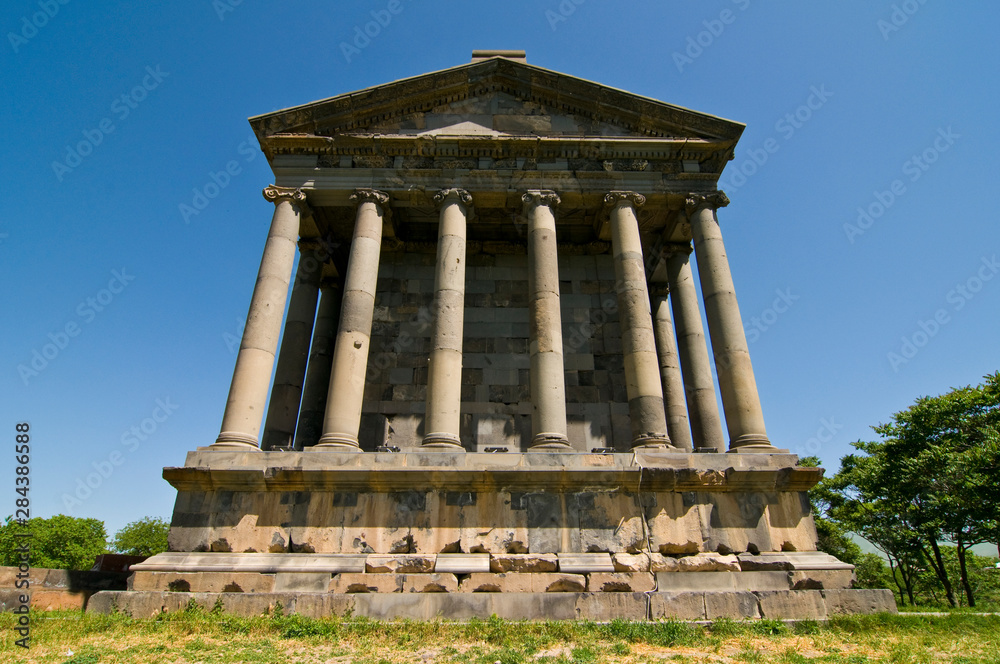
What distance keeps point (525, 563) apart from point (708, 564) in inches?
154

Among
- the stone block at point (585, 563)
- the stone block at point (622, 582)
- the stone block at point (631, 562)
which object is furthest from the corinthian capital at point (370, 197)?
the stone block at point (622, 582)

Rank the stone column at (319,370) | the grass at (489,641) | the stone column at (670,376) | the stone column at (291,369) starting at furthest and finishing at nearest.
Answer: the stone column at (319,370)
the stone column at (670,376)
the stone column at (291,369)
the grass at (489,641)

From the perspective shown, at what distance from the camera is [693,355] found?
61.4 feet

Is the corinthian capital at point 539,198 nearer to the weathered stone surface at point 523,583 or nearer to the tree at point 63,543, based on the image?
the weathered stone surface at point 523,583

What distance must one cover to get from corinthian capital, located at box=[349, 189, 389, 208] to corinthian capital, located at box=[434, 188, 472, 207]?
1.63 m

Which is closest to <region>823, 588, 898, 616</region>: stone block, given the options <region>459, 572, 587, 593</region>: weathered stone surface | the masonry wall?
<region>459, 572, 587, 593</region>: weathered stone surface

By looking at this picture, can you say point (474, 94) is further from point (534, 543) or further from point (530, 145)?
point (534, 543)

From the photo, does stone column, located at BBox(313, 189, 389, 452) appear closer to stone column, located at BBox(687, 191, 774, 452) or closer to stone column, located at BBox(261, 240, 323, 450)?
stone column, located at BBox(261, 240, 323, 450)

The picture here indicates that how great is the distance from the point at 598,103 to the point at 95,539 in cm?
7691

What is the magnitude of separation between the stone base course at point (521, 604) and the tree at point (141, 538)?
73440mm

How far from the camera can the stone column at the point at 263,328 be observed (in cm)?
1416

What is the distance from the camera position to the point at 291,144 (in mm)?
17891

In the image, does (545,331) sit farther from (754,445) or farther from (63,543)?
(63,543)

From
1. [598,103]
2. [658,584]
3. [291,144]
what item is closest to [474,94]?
[598,103]
